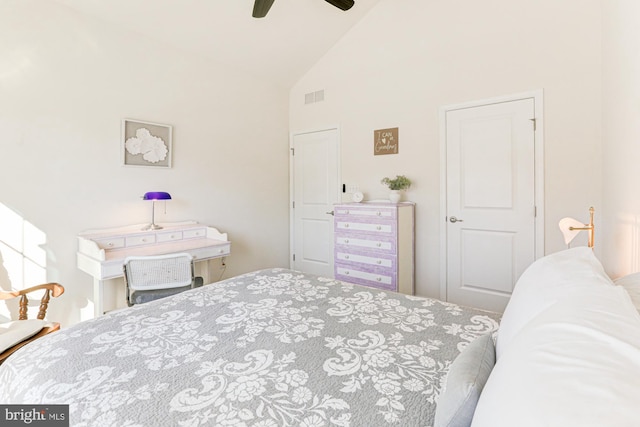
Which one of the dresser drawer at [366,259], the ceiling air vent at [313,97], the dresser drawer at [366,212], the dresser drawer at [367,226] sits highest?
the ceiling air vent at [313,97]

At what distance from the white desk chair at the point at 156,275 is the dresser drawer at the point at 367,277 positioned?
1662 mm

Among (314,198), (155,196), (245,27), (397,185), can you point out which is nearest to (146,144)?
(155,196)

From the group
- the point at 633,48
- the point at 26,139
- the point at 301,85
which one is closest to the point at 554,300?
the point at 633,48

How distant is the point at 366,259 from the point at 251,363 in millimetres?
2379

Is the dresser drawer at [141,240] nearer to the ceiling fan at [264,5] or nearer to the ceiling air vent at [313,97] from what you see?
the ceiling fan at [264,5]

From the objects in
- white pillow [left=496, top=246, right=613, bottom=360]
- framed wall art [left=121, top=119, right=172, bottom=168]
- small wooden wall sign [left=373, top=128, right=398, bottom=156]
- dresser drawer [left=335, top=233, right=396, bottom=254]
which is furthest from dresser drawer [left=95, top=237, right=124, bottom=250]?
white pillow [left=496, top=246, right=613, bottom=360]

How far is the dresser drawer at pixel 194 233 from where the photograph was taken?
320cm

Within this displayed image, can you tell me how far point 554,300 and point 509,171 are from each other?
2523mm

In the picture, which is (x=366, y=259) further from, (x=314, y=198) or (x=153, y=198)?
(x=153, y=198)

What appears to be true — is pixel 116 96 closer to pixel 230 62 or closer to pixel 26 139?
pixel 26 139

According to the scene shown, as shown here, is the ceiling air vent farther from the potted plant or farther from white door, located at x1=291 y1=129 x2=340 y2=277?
the potted plant

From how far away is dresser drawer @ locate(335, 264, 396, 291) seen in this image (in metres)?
3.19

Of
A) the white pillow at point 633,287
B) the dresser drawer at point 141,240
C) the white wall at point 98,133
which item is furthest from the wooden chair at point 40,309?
the white pillow at point 633,287

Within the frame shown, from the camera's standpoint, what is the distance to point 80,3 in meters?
2.59
